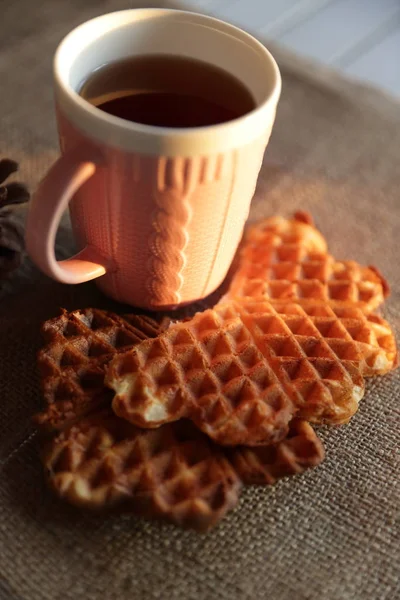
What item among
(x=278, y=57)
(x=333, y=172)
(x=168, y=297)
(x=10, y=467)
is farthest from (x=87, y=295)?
(x=278, y=57)

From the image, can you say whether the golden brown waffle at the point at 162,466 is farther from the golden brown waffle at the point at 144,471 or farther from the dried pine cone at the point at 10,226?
the dried pine cone at the point at 10,226

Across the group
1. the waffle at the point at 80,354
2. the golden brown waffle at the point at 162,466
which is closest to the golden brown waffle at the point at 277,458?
the golden brown waffle at the point at 162,466

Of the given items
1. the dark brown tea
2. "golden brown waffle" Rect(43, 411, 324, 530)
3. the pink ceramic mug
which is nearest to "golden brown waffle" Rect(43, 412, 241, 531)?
"golden brown waffle" Rect(43, 411, 324, 530)

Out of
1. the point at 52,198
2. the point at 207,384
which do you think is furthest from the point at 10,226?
the point at 207,384

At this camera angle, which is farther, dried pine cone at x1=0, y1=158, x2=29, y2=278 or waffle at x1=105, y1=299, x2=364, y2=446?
dried pine cone at x1=0, y1=158, x2=29, y2=278

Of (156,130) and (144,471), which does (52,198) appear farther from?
(144,471)

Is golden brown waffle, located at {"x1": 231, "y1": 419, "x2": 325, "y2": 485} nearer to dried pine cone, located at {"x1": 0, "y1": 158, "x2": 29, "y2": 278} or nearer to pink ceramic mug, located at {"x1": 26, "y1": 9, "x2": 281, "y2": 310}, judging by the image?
pink ceramic mug, located at {"x1": 26, "y1": 9, "x2": 281, "y2": 310}

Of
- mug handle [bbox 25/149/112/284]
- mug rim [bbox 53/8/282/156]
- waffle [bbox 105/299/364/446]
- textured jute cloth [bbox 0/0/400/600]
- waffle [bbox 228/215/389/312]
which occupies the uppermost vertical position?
mug rim [bbox 53/8/282/156]
